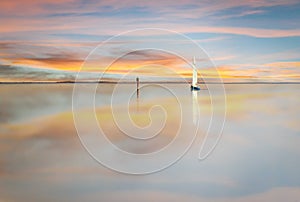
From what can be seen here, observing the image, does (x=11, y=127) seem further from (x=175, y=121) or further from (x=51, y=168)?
(x=175, y=121)

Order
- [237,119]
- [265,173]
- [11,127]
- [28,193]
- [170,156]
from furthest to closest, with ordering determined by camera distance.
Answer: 1. [237,119]
2. [11,127]
3. [170,156]
4. [265,173]
5. [28,193]

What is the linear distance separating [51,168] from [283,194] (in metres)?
3.55

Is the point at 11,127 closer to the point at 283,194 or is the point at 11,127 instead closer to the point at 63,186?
the point at 63,186

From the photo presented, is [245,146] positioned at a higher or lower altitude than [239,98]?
lower

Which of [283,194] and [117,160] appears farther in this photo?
[117,160]

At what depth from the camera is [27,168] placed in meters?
6.69

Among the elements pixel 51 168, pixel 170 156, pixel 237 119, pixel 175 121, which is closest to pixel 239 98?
pixel 237 119

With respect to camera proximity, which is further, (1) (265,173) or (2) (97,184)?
(1) (265,173)

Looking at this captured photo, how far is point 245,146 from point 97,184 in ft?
9.77

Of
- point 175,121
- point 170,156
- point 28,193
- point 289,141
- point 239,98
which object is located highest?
point 239,98

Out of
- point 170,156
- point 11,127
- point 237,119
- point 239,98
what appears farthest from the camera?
point 239,98

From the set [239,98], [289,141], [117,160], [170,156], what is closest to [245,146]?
[289,141]

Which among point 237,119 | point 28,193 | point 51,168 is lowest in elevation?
point 28,193

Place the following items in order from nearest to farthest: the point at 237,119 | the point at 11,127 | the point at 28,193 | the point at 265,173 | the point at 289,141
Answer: the point at 28,193, the point at 265,173, the point at 289,141, the point at 11,127, the point at 237,119
